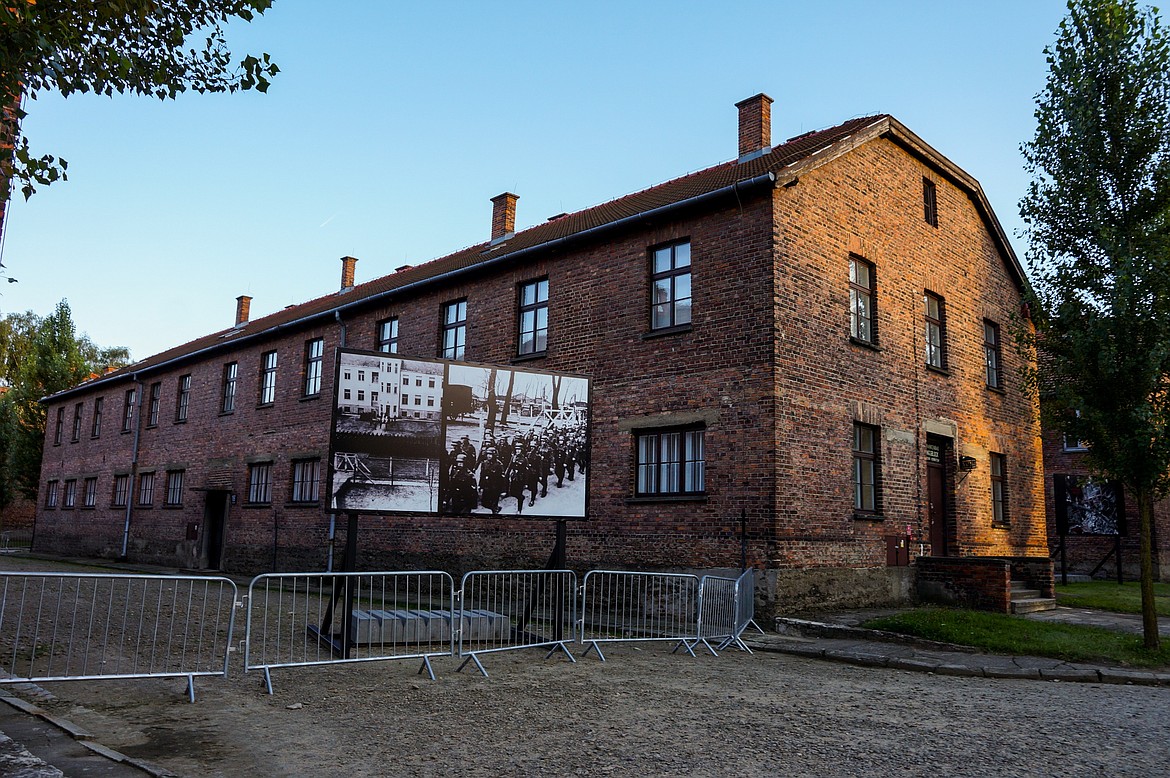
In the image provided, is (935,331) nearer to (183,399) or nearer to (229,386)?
(229,386)

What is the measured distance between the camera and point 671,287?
14188 millimetres

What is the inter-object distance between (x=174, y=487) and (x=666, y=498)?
1916cm

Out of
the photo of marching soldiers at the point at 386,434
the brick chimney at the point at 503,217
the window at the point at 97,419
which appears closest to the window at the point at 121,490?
the window at the point at 97,419

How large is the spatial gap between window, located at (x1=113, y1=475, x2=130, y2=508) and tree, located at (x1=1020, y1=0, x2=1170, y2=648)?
1104 inches

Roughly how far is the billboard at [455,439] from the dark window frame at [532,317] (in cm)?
551

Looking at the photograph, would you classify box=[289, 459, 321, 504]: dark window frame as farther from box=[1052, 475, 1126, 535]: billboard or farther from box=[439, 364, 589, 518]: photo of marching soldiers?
box=[1052, 475, 1126, 535]: billboard

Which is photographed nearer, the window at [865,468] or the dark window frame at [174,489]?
the window at [865,468]

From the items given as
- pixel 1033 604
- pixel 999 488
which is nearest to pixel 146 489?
pixel 999 488

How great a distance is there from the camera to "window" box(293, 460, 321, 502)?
20.8 metres

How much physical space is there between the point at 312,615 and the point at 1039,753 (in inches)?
394

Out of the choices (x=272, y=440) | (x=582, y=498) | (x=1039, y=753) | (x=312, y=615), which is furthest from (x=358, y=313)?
(x=1039, y=753)

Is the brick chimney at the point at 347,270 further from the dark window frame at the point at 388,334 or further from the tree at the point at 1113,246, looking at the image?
the tree at the point at 1113,246

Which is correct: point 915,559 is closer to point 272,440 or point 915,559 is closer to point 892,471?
point 892,471

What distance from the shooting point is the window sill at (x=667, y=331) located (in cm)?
1364
